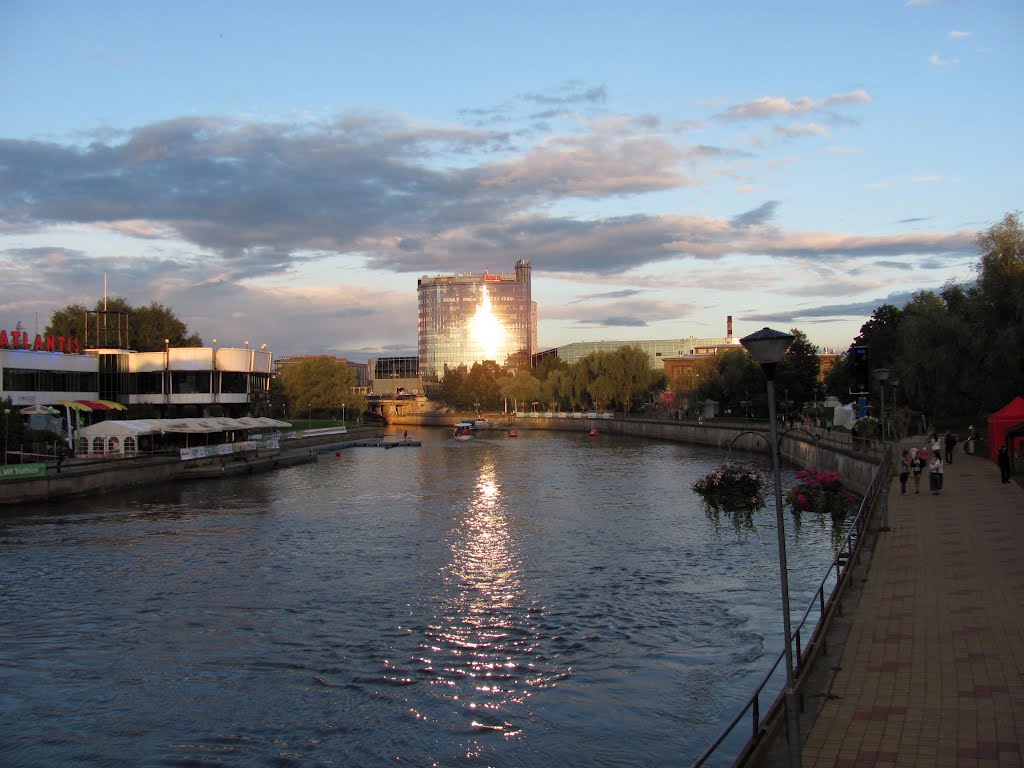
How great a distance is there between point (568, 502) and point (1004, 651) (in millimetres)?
32829

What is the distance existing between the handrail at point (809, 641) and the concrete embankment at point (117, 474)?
4090 cm

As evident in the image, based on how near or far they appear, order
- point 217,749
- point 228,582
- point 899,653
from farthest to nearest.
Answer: point 228,582
point 217,749
point 899,653

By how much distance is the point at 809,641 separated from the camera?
1457 cm

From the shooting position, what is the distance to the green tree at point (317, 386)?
418ft

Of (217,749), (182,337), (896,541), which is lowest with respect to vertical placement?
(217,749)

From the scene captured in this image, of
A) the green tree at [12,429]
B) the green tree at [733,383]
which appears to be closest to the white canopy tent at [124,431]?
the green tree at [12,429]

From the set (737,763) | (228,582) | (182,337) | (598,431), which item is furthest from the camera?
(598,431)

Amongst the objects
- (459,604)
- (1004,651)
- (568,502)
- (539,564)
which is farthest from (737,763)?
(568,502)

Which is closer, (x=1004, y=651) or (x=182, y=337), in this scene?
(x=1004, y=651)

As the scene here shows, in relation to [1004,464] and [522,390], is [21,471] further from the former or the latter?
[522,390]

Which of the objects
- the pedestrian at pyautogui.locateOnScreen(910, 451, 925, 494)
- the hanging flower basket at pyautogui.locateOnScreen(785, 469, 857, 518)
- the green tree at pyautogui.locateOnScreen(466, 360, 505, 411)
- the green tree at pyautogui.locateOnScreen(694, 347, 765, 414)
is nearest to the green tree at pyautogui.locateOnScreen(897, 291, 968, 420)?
the pedestrian at pyautogui.locateOnScreen(910, 451, 925, 494)

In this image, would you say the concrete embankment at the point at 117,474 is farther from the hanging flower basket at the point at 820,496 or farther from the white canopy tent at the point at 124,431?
the hanging flower basket at the point at 820,496

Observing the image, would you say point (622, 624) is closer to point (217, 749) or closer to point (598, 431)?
point (217, 749)

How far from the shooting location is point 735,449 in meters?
85.8
